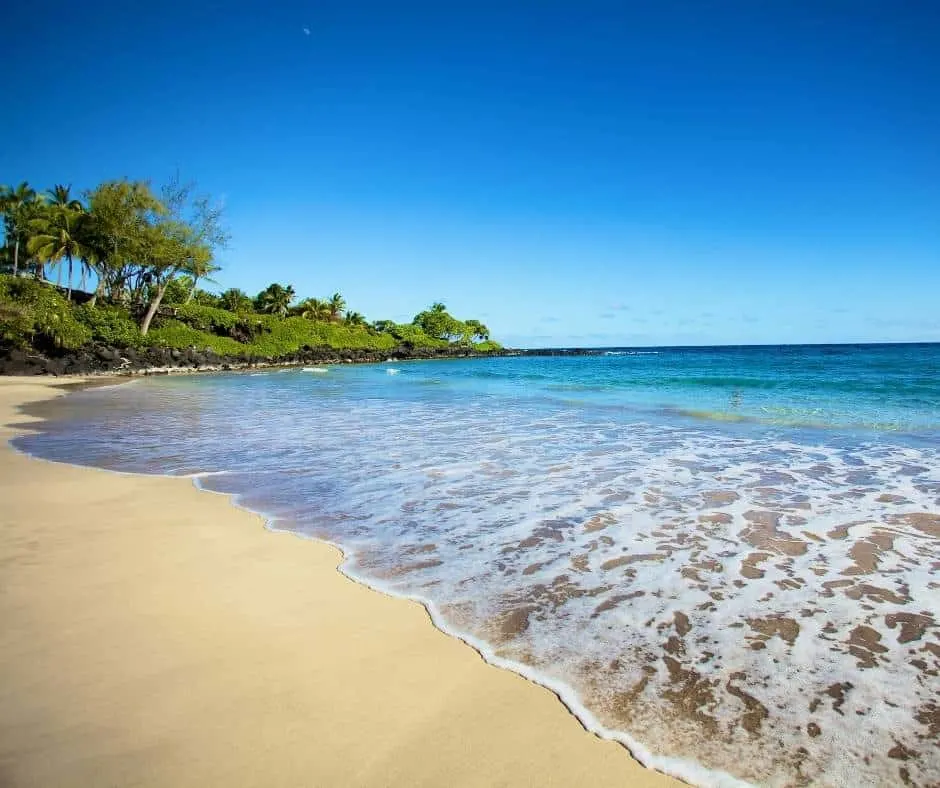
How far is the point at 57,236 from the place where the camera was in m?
42.0

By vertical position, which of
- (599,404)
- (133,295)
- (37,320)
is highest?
(133,295)

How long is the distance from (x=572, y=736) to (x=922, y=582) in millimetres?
3295

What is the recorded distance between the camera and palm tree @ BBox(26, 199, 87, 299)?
41.4 meters

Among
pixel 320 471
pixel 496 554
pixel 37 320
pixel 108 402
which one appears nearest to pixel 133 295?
pixel 37 320

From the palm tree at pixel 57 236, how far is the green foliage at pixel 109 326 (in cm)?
609

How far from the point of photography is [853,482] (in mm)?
6891

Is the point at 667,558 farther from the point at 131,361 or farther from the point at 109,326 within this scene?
the point at 109,326

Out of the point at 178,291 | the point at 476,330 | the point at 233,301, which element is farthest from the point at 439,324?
the point at 178,291

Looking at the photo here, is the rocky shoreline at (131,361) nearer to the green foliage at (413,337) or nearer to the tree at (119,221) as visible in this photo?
the tree at (119,221)

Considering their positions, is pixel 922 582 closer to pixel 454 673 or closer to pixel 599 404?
pixel 454 673

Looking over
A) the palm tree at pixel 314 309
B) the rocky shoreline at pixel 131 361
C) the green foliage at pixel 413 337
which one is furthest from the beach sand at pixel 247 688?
the green foliage at pixel 413 337

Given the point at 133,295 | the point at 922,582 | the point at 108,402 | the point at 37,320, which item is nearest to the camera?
the point at 922,582

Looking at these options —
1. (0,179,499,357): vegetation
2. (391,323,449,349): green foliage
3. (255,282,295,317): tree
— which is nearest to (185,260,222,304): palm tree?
(0,179,499,357): vegetation

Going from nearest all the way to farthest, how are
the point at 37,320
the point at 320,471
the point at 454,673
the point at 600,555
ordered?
the point at 454,673, the point at 600,555, the point at 320,471, the point at 37,320
